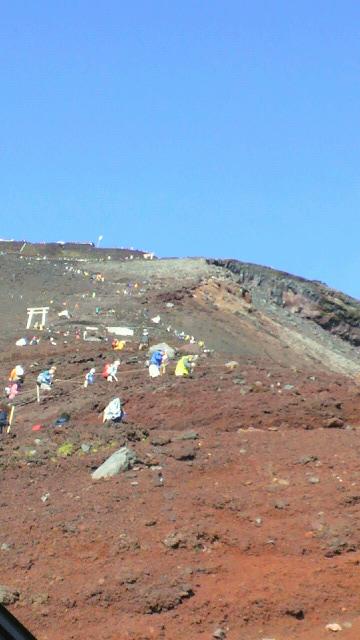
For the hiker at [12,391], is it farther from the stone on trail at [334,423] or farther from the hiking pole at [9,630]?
the hiking pole at [9,630]

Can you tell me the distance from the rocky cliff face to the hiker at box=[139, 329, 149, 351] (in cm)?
3056

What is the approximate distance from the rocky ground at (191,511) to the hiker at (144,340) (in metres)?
6.27

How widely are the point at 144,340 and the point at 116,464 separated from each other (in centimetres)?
1687

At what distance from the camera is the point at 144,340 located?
28.8 meters

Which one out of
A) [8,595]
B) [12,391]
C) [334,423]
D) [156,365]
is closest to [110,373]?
[156,365]

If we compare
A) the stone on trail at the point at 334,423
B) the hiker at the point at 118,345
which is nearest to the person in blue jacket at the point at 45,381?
the hiker at the point at 118,345

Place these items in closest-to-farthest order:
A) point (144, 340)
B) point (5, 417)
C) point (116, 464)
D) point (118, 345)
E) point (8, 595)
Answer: point (8, 595), point (116, 464), point (5, 417), point (118, 345), point (144, 340)

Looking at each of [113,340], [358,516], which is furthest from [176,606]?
[113,340]

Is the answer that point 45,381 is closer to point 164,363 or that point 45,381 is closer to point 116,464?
point 164,363

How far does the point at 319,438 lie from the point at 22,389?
38.4ft

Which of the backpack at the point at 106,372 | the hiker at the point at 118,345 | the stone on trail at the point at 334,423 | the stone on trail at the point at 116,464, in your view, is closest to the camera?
the stone on trail at the point at 116,464

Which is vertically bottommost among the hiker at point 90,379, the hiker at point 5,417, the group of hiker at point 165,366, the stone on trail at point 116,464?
the stone on trail at point 116,464

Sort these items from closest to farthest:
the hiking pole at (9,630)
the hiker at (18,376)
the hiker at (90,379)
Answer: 1. the hiking pole at (9,630)
2. the hiker at (90,379)
3. the hiker at (18,376)

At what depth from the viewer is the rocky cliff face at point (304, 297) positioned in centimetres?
6362
